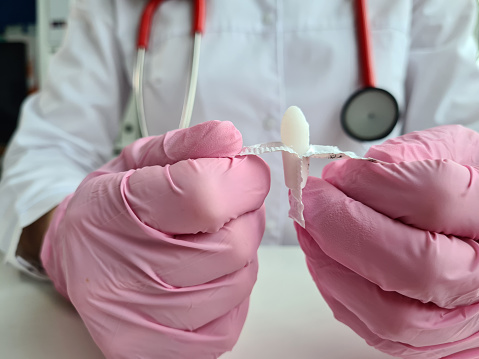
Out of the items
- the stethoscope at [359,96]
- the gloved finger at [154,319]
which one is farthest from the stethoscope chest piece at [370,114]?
the gloved finger at [154,319]

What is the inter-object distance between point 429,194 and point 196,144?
20 cm

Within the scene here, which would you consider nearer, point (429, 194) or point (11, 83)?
point (429, 194)

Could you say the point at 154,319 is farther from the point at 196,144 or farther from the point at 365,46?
the point at 365,46

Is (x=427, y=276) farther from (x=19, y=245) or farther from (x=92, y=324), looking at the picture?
(x=19, y=245)

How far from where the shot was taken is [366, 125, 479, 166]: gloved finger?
0.37m

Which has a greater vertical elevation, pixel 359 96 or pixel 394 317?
pixel 359 96

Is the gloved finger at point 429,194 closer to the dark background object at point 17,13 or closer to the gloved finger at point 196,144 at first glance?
the gloved finger at point 196,144

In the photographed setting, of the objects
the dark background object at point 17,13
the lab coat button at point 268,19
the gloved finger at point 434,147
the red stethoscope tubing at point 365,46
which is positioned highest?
the dark background object at point 17,13

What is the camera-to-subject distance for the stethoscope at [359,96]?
0.58 meters

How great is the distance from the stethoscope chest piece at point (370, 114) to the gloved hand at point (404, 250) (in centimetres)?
23

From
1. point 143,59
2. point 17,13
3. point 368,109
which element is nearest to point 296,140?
point 368,109

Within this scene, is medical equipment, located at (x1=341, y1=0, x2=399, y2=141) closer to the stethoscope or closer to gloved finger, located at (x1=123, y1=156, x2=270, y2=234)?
the stethoscope

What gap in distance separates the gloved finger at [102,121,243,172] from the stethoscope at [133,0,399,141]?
22 centimetres

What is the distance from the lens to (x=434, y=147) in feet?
1.24
